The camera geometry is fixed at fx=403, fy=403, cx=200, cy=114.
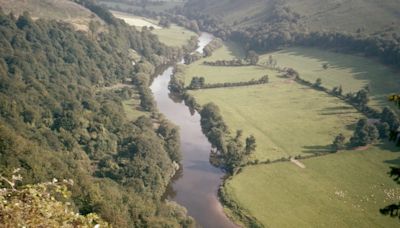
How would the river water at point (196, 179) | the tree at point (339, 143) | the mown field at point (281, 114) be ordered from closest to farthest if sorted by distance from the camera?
1. the river water at point (196, 179)
2. the tree at point (339, 143)
3. the mown field at point (281, 114)

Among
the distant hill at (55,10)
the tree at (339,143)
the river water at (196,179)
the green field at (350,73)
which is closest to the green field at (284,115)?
the tree at (339,143)

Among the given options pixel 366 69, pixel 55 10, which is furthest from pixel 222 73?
pixel 55 10

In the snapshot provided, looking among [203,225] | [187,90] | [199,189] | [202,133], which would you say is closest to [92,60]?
[187,90]

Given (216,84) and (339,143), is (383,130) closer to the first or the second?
(339,143)

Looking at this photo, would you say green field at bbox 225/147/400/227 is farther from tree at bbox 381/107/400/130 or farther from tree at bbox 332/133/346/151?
tree at bbox 381/107/400/130

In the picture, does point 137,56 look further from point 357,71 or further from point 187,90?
point 357,71

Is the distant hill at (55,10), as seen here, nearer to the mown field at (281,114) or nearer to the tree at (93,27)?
the tree at (93,27)
